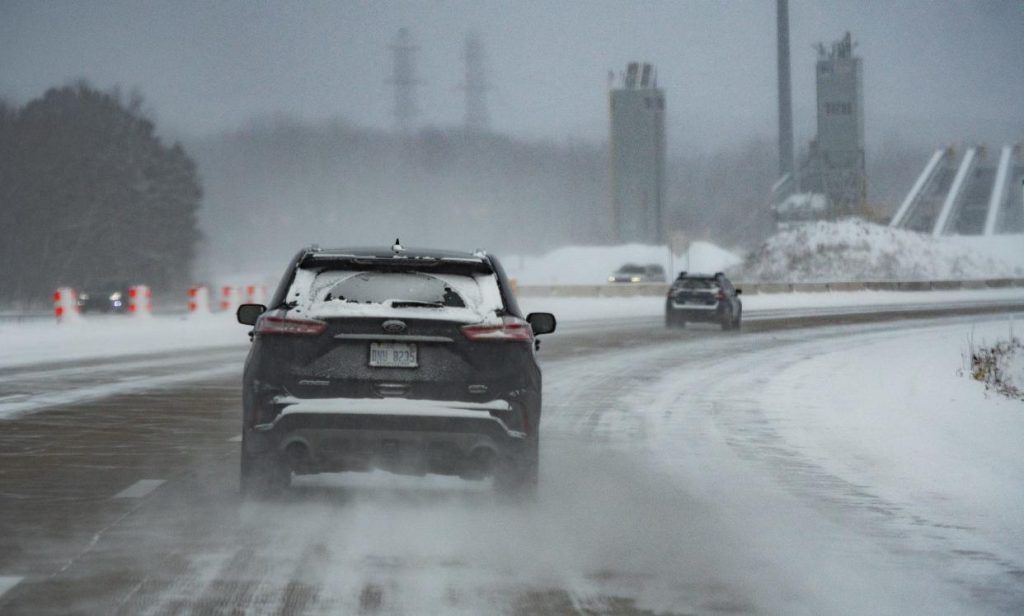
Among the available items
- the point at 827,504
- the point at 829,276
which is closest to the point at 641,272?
the point at 829,276

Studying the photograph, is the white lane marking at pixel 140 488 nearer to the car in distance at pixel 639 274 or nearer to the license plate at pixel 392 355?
the license plate at pixel 392 355

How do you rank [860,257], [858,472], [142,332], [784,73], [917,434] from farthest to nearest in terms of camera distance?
1. [784,73]
2. [860,257]
3. [142,332]
4. [917,434]
5. [858,472]

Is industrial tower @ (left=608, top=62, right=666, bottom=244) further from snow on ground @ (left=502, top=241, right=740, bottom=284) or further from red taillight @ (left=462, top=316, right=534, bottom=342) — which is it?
red taillight @ (left=462, top=316, right=534, bottom=342)

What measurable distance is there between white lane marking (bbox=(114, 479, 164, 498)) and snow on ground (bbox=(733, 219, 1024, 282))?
103 metres

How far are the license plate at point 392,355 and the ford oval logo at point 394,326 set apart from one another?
→ 10 centimetres

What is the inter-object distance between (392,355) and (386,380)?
0.16m

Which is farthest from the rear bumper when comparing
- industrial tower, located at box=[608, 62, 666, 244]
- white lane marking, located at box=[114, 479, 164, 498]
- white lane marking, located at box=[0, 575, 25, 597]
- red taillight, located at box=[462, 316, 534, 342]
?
industrial tower, located at box=[608, 62, 666, 244]

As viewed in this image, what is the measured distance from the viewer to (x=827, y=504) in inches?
406

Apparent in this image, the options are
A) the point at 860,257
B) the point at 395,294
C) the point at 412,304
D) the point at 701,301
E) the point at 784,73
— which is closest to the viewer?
the point at 412,304

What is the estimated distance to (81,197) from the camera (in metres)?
84.6

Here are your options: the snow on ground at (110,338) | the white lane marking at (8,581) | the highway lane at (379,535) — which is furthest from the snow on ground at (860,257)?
the white lane marking at (8,581)

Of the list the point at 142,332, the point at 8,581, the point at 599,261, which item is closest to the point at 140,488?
the point at 8,581

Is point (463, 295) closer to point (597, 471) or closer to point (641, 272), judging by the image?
point (597, 471)

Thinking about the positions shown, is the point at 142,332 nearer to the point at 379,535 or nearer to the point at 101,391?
the point at 101,391
